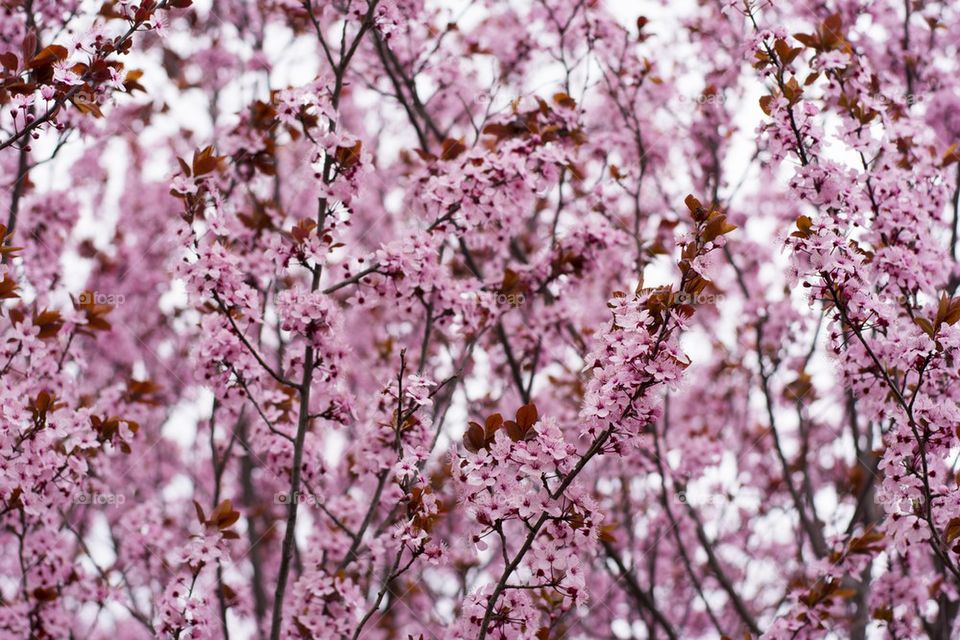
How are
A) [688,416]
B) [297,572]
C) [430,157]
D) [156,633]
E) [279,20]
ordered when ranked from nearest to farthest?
[156,633] → [430,157] → [297,572] → [279,20] → [688,416]

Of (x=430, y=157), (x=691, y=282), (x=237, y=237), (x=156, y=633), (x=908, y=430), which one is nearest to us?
(x=691, y=282)

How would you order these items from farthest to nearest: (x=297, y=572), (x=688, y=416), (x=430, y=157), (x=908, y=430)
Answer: (x=688, y=416)
(x=297, y=572)
(x=430, y=157)
(x=908, y=430)

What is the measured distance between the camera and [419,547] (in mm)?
3596

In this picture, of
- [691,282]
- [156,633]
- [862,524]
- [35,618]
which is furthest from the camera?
[862,524]

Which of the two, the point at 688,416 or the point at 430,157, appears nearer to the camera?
the point at 430,157

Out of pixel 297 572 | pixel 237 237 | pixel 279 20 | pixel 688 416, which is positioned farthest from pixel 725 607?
pixel 279 20

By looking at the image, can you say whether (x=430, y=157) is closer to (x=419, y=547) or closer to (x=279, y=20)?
(x=419, y=547)

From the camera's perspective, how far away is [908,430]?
12.8 feet

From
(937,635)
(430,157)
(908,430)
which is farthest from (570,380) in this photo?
(908,430)

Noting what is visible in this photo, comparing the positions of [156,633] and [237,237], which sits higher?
[237,237]

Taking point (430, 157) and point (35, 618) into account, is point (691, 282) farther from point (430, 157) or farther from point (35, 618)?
point (35, 618)

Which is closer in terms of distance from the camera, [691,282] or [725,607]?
[691,282]

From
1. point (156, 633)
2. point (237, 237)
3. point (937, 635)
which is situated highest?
point (237, 237)

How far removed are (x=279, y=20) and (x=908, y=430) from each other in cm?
681
